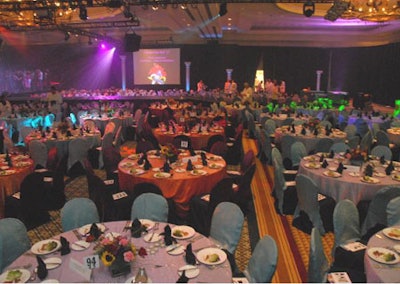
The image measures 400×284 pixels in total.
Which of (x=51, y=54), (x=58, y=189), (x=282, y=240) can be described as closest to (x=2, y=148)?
(x=58, y=189)

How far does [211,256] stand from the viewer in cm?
296

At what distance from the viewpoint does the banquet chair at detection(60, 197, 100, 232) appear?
375 centimetres

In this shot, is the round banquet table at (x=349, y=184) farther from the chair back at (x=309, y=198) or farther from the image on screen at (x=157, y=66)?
the image on screen at (x=157, y=66)

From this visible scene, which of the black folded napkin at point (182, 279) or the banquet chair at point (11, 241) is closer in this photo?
the black folded napkin at point (182, 279)

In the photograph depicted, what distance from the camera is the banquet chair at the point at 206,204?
15.2ft

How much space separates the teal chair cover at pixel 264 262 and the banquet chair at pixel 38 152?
5.12 m

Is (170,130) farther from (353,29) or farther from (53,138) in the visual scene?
(353,29)

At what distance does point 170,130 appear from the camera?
29.0 feet

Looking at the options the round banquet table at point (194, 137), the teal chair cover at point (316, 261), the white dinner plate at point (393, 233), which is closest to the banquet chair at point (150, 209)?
the teal chair cover at point (316, 261)

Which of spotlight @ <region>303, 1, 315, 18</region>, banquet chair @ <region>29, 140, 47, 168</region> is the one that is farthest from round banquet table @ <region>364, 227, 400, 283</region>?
spotlight @ <region>303, 1, 315, 18</region>

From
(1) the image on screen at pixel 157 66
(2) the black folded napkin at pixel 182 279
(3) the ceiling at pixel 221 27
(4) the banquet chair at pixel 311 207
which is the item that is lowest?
(4) the banquet chair at pixel 311 207

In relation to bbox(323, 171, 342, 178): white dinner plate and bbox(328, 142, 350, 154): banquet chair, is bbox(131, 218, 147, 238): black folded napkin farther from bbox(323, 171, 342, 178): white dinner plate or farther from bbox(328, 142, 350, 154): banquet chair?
bbox(328, 142, 350, 154): banquet chair

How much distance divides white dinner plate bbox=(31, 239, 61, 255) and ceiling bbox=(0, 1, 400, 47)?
8.44 metres

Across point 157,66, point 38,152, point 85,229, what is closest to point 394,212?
point 85,229
